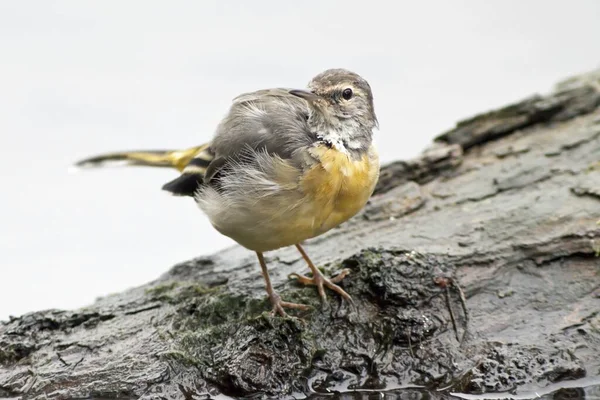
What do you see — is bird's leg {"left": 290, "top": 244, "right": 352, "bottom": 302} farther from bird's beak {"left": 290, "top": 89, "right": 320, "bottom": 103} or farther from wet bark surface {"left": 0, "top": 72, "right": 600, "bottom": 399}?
bird's beak {"left": 290, "top": 89, "right": 320, "bottom": 103}

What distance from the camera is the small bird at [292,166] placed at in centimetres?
558

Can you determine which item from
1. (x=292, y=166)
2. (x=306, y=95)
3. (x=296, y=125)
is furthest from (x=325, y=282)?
(x=306, y=95)

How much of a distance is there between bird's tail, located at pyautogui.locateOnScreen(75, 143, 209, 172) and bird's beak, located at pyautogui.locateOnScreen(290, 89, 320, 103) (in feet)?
4.13

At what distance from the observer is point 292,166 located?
18.5 feet

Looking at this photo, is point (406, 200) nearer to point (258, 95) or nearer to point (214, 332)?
point (258, 95)

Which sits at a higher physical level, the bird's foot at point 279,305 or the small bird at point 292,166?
the small bird at point 292,166

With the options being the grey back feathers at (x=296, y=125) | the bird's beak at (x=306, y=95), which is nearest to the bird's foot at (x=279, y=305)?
the grey back feathers at (x=296, y=125)

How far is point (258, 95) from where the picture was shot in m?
6.20

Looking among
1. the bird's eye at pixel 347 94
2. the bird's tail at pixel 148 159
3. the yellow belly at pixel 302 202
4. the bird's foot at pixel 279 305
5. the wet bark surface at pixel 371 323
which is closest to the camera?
the wet bark surface at pixel 371 323

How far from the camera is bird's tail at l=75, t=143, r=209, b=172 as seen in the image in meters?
6.93

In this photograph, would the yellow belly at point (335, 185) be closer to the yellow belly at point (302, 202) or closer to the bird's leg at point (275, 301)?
the yellow belly at point (302, 202)

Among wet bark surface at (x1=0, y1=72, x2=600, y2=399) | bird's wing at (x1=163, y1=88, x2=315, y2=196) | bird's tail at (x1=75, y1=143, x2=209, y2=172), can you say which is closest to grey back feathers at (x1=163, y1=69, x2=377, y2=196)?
bird's wing at (x1=163, y1=88, x2=315, y2=196)

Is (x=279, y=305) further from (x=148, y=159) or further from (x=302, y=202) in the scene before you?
(x=148, y=159)

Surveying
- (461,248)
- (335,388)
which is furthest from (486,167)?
(335,388)
